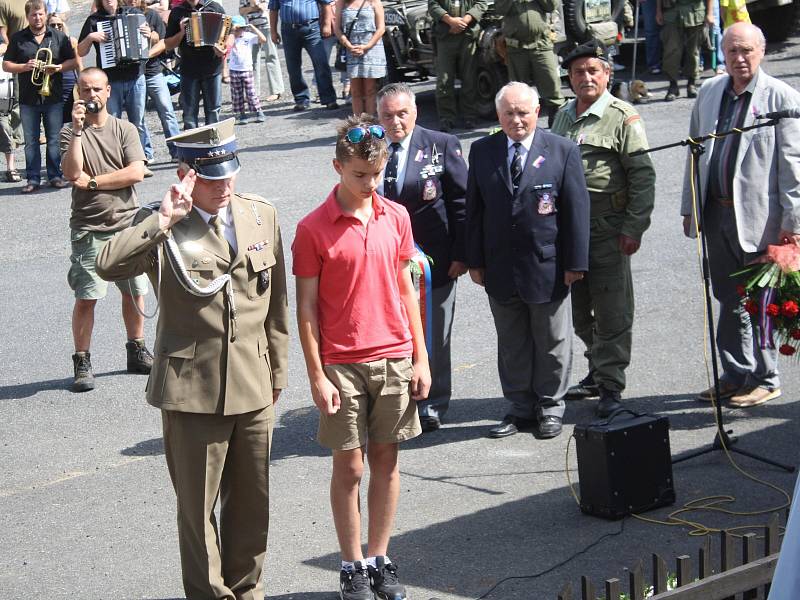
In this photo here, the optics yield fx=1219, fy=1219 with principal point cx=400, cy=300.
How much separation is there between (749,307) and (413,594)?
2.57 meters

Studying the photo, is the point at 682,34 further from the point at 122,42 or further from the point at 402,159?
the point at 402,159

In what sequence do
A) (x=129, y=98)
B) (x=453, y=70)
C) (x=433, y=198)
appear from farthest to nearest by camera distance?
1. (x=453, y=70)
2. (x=129, y=98)
3. (x=433, y=198)

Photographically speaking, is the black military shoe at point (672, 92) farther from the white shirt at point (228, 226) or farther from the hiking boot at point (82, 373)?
the white shirt at point (228, 226)

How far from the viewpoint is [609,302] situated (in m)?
7.41

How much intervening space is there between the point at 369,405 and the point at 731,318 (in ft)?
10.1

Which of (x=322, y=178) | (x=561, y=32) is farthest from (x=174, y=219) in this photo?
(x=561, y=32)

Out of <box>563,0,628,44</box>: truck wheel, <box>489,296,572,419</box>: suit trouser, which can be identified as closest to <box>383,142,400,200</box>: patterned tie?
<box>489,296,572,419</box>: suit trouser

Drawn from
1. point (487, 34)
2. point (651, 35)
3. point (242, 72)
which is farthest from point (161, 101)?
point (651, 35)

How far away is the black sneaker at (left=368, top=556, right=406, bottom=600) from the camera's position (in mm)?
5270

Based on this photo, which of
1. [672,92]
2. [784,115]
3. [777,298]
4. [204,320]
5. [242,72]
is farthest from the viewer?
[242,72]

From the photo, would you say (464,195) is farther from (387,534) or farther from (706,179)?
(387,534)

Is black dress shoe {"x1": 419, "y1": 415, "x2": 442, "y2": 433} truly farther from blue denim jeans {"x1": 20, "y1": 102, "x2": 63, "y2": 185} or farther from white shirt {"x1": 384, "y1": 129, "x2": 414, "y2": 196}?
blue denim jeans {"x1": 20, "y1": 102, "x2": 63, "y2": 185}

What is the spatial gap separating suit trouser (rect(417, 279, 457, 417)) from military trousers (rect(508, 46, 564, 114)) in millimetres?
7127

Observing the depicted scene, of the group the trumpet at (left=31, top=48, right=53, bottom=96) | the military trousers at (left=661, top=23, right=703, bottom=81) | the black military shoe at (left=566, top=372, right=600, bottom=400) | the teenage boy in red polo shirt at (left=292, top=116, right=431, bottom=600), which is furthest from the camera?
the military trousers at (left=661, top=23, right=703, bottom=81)
